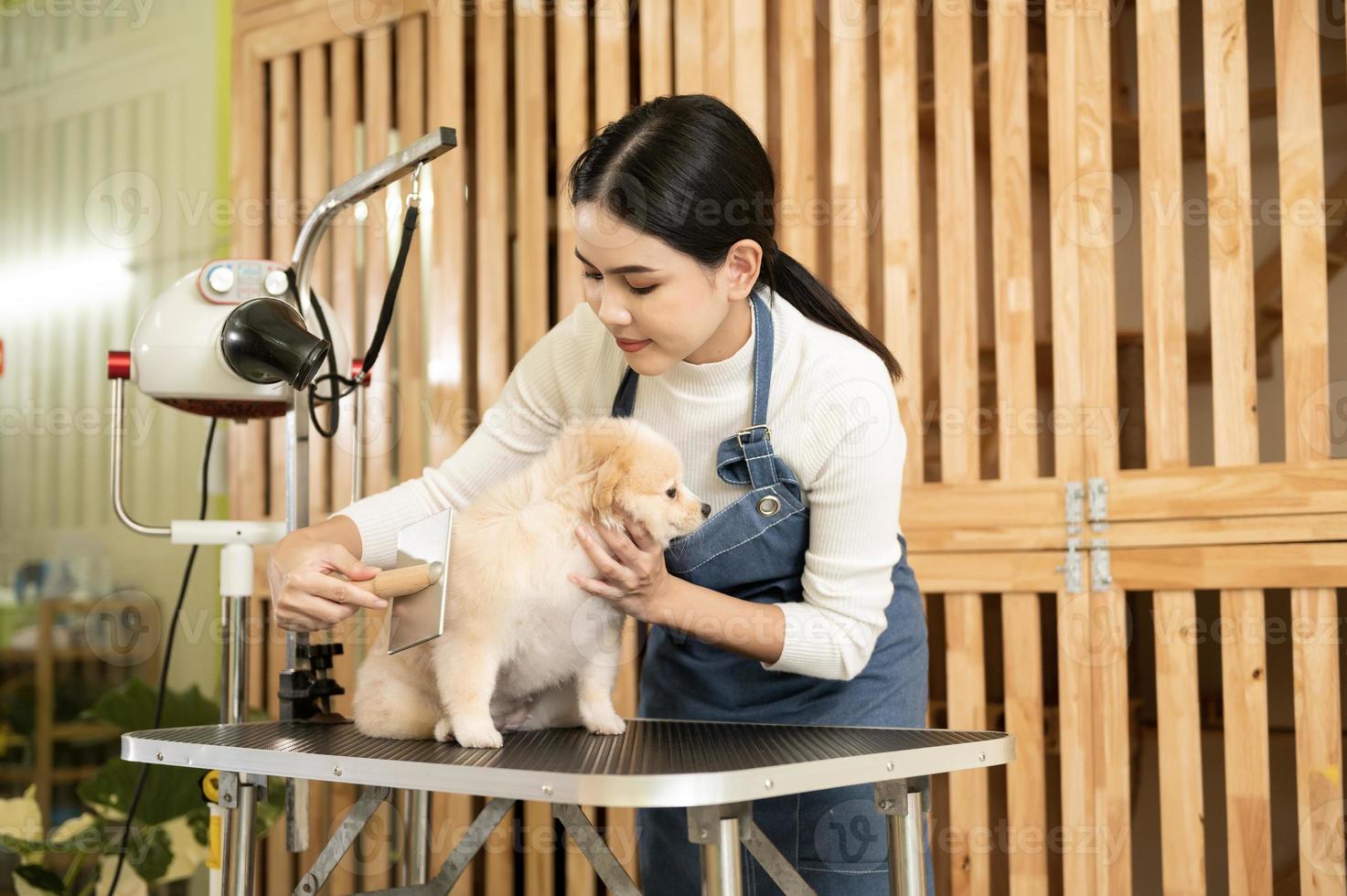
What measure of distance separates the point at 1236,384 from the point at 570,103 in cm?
159

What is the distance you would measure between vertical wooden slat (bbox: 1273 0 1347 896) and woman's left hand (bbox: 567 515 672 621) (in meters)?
1.31

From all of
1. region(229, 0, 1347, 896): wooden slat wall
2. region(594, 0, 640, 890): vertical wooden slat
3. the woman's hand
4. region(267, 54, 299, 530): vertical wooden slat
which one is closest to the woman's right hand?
the woman's hand

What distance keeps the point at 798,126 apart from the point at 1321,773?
1.58 m

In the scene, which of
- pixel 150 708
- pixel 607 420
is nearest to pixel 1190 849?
pixel 607 420

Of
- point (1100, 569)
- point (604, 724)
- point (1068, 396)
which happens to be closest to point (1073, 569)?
point (1100, 569)

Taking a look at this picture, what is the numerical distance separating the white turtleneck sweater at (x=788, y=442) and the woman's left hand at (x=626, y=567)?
0.18 meters

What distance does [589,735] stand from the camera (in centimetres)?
131

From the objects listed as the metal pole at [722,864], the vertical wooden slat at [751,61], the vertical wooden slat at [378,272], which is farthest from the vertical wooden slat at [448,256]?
the metal pole at [722,864]

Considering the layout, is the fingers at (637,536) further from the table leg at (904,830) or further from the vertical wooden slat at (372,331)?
the vertical wooden slat at (372,331)

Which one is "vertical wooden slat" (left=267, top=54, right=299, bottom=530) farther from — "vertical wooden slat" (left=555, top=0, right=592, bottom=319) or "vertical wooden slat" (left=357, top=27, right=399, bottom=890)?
"vertical wooden slat" (left=555, top=0, right=592, bottom=319)

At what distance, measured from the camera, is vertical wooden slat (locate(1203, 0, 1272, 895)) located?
2.05m

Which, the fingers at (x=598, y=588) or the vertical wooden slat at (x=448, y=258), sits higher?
the vertical wooden slat at (x=448, y=258)

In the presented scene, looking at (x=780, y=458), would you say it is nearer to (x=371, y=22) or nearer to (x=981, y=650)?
(x=981, y=650)

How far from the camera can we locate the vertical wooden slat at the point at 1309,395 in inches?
77.7
